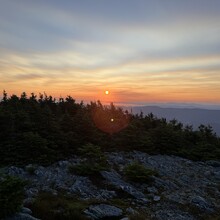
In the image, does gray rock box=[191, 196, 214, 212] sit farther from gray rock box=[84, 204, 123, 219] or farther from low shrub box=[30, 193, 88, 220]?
low shrub box=[30, 193, 88, 220]

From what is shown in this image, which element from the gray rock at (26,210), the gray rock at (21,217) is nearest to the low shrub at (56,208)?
the gray rock at (26,210)

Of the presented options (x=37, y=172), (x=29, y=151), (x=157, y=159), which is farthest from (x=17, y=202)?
(x=157, y=159)

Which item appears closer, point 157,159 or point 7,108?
point 7,108

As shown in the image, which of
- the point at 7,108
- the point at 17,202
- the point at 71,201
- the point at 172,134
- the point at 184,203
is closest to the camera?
the point at 17,202

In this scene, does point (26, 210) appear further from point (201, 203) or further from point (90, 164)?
point (201, 203)

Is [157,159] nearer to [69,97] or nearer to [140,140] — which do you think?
[140,140]

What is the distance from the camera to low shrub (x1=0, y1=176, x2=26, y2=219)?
48.6ft

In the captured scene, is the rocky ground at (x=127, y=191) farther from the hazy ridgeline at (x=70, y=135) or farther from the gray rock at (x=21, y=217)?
the hazy ridgeline at (x=70, y=135)

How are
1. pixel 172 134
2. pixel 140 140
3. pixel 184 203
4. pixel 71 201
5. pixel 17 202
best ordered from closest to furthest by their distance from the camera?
pixel 17 202
pixel 71 201
pixel 184 203
pixel 140 140
pixel 172 134

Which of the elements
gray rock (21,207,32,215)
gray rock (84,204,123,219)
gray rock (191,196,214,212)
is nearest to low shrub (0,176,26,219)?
gray rock (21,207,32,215)

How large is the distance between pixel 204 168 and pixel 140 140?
7247 mm

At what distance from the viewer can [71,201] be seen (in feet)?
62.5

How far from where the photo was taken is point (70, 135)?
30.8 metres

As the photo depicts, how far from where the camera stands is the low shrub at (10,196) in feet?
48.6
